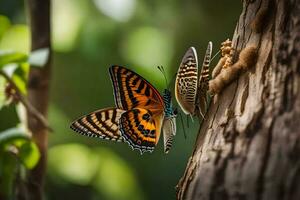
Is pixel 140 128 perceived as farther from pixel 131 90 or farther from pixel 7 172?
pixel 7 172

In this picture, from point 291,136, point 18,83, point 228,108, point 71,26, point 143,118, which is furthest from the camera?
point 71,26

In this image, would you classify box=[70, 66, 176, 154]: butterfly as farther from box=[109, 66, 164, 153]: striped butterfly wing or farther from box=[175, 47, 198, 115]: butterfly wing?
box=[175, 47, 198, 115]: butterfly wing

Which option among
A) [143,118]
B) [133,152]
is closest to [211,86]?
[143,118]

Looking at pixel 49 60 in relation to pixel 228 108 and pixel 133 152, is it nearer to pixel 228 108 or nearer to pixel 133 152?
pixel 228 108

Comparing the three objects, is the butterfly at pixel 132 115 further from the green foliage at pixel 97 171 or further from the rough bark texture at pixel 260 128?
the green foliage at pixel 97 171

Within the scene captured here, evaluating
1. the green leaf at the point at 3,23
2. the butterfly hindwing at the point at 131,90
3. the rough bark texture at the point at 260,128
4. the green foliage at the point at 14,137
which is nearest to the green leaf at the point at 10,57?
the green foliage at the point at 14,137

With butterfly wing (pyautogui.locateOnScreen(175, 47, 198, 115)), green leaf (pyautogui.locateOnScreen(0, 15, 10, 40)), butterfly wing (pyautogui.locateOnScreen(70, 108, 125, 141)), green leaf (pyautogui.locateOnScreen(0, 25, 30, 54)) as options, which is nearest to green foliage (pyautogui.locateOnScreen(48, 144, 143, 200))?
green leaf (pyautogui.locateOnScreen(0, 25, 30, 54))
